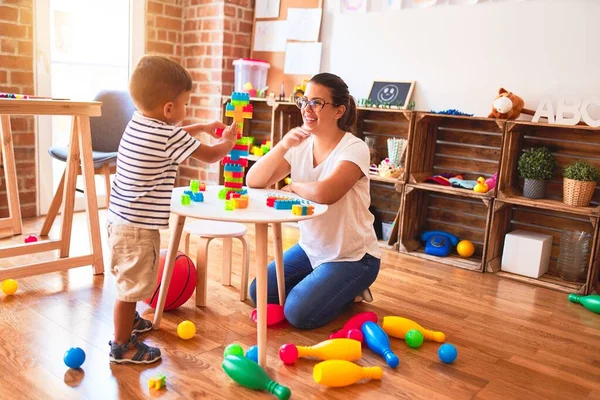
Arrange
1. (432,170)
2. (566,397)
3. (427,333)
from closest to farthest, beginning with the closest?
(566,397), (427,333), (432,170)

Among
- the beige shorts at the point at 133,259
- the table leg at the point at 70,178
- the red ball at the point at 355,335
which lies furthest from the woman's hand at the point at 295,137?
the table leg at the point at 70,178

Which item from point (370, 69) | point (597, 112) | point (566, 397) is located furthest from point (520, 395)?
point (370, 69)

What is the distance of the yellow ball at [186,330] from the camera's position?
86.4 inches

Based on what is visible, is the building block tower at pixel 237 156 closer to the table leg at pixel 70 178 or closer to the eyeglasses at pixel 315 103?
the eyeglasses at pixel 315 103

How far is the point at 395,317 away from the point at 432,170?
1670 millimetres

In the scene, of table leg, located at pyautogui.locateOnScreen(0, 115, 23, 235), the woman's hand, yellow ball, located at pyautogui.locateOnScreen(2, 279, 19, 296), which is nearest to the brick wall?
table leg, located at pyautogui.locateOnScreen(0, 115, 23, 235)

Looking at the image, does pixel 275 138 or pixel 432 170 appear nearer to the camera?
pixel 432 170

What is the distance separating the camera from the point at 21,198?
3.97 meters

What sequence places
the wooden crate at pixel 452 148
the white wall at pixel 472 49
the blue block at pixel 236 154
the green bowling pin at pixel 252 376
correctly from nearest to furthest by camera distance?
the green bowling pin at pixel 252 376 → the blue block at pixel 236 154 → the white wall at pixel 472 49 → the wooden crate at pixel 452 148

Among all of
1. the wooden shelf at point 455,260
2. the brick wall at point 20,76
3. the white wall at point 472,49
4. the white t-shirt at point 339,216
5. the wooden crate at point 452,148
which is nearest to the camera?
the white t-shirt at point 339,216

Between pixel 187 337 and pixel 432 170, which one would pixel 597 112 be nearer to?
pixel 432 170

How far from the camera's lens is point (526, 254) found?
3.27m

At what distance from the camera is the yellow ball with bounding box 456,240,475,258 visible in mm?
3582

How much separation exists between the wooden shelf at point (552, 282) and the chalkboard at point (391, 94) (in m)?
1.23
